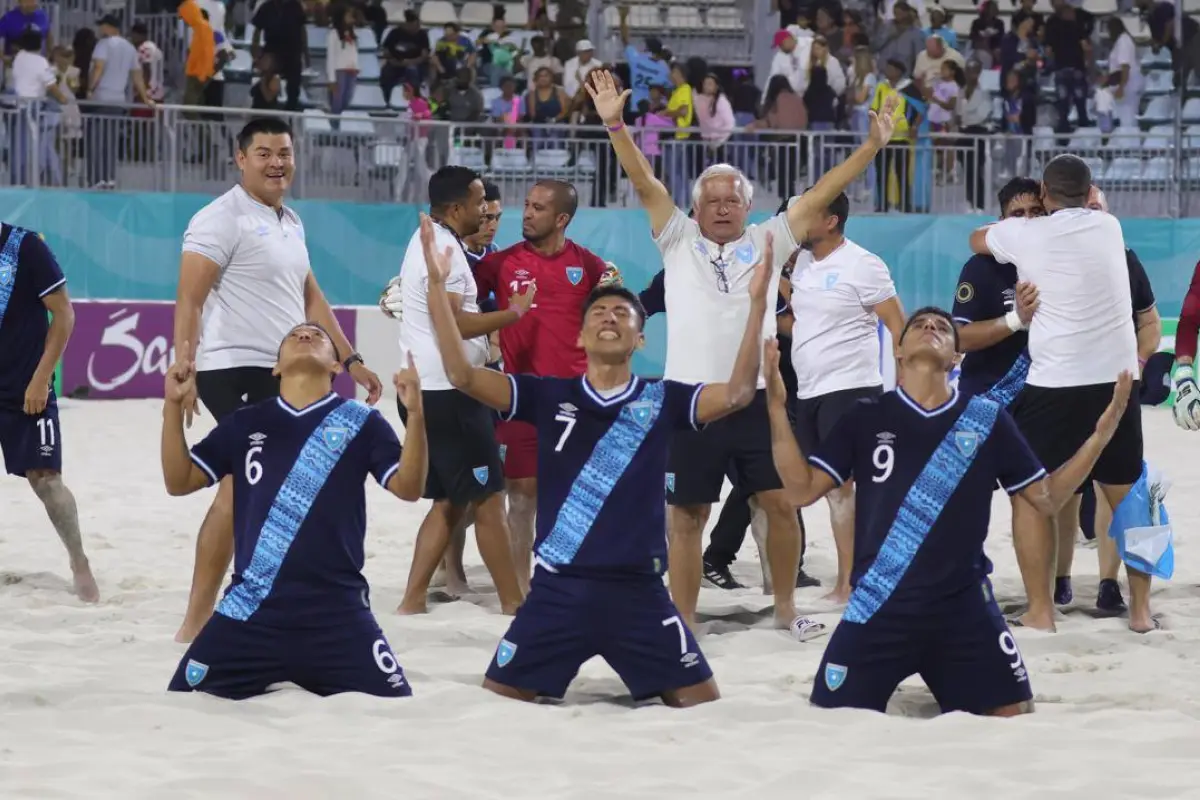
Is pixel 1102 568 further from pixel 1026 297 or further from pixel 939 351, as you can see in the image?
pixel 939 351

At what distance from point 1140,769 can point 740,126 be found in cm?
1415

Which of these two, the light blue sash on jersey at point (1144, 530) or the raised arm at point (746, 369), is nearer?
the raised arm at point (746, 369)

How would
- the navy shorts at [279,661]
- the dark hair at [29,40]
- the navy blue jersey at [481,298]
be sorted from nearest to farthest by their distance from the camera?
the navy shorts at [279,661] → the navy blue jersey at [481,298] → the dark hair at [29,40]

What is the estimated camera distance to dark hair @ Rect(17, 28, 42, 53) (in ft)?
53.7

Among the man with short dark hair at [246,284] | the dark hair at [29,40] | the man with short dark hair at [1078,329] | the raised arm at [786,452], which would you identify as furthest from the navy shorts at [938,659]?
the dark hair at [29,40]

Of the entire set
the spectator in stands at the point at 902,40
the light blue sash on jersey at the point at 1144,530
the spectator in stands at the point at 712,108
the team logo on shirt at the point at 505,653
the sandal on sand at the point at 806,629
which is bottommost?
the sandal on sand at the point at 806,629

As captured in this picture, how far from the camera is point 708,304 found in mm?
6980

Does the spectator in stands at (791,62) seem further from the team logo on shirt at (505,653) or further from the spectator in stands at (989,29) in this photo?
the team logo on shirt at (505,653)

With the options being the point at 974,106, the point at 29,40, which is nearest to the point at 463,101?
the point at 29,40

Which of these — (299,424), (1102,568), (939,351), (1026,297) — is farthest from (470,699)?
(1102,568)

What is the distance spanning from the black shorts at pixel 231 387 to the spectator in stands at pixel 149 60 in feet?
36.3

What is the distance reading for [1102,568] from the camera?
309 inches

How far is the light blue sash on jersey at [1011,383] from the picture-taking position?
7789 millimetres

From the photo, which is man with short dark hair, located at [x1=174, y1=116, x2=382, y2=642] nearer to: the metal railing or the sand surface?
the sand surface
